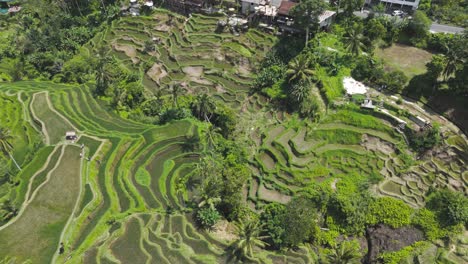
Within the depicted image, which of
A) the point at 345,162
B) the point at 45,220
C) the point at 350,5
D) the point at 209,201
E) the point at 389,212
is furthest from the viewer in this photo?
the point at 350,5

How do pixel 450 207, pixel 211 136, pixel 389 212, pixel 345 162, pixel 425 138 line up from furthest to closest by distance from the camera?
pixel 211 136
pixel 345 162
pixel 425 138
pixel 389 212
pixel 450 207

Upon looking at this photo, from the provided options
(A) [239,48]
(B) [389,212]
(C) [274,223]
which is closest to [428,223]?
(B) [389,212]

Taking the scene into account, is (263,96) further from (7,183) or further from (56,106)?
(7,183)

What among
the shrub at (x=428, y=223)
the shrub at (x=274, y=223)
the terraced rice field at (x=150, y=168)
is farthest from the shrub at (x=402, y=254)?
the shrub at (x=274, y=223)

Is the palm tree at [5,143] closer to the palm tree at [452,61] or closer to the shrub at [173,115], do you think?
the shrub at [173,115]

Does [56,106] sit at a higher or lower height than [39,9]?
lower

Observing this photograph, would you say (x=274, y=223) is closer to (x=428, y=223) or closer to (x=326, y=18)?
(x=428, y=223)

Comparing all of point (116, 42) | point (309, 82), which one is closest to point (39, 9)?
point (116, 42)
